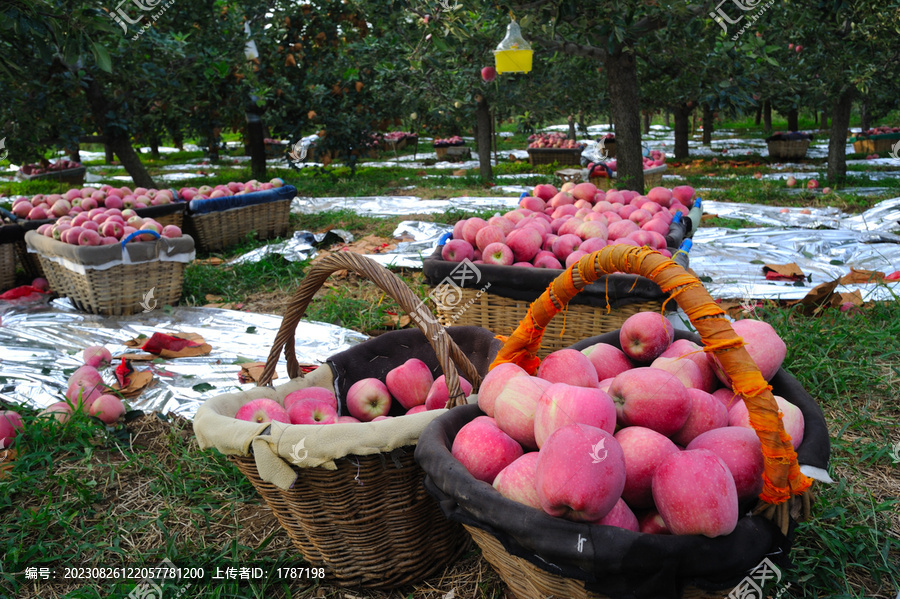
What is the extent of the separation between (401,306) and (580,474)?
77 centimetres

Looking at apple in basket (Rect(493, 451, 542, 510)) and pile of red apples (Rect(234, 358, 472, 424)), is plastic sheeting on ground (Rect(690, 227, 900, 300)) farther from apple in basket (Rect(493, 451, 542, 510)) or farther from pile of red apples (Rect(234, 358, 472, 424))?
apple in basket (Rect(493, 451, 542, 510))

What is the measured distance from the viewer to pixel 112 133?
8297 mm

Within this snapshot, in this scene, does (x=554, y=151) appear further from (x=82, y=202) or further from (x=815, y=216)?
(x=82, y=202)

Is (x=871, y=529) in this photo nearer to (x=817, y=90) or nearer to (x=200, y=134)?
(x=817, y=90)

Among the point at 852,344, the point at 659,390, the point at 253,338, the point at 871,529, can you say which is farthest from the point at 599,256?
the point at 253,338

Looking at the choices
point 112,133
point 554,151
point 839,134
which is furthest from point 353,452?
point 554,151

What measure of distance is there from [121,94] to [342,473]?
29.6ft

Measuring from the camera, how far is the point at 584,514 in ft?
3.40

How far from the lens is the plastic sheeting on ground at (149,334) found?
117 inches

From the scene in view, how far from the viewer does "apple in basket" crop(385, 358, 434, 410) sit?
76.9 inches

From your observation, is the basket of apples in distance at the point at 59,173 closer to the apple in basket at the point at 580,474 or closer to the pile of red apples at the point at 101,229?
the pile of red apples at the point at 101,229

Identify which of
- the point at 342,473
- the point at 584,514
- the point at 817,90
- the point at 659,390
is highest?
the point at 817,90

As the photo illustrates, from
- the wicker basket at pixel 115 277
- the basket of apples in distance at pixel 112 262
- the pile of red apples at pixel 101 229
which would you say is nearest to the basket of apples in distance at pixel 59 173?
the pile of red apples at pixel 101 229

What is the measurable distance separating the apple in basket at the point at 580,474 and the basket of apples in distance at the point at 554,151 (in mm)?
14080
